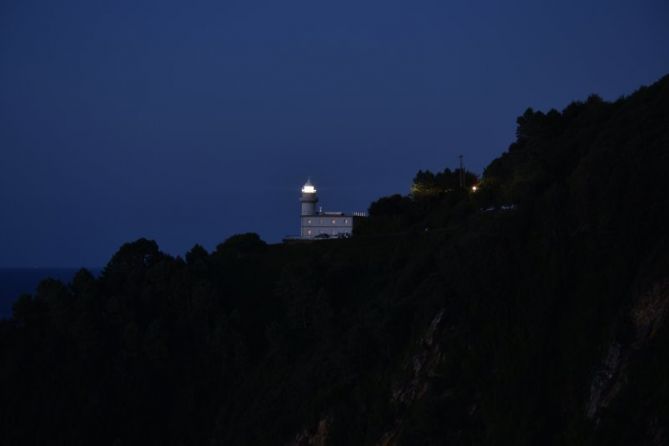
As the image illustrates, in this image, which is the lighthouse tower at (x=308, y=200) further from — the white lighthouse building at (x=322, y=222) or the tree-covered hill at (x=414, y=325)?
the tree-covered hill at (x=414, y=325)

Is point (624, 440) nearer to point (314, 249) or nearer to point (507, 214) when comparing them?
point (507, 214)

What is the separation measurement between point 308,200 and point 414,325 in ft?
153

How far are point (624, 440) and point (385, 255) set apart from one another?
30799 mm

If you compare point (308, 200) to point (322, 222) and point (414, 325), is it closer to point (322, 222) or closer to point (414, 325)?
point (322, 222)

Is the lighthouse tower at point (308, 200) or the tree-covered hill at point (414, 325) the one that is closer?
the tree-covered hill at point (414, 325)

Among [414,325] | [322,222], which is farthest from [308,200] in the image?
[414,325]

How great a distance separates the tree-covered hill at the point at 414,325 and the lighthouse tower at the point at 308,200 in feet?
40.0

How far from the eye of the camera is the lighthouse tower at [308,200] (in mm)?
77875

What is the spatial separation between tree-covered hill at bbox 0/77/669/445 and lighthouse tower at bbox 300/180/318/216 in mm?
12197

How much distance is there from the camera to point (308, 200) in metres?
77.8

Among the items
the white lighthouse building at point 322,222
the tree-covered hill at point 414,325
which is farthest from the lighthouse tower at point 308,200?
the tree-covered hill at point 414,325

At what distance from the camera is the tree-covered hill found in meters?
22.8

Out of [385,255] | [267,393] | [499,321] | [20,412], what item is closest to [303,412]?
[267,393]

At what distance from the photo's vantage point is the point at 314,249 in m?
57.2
